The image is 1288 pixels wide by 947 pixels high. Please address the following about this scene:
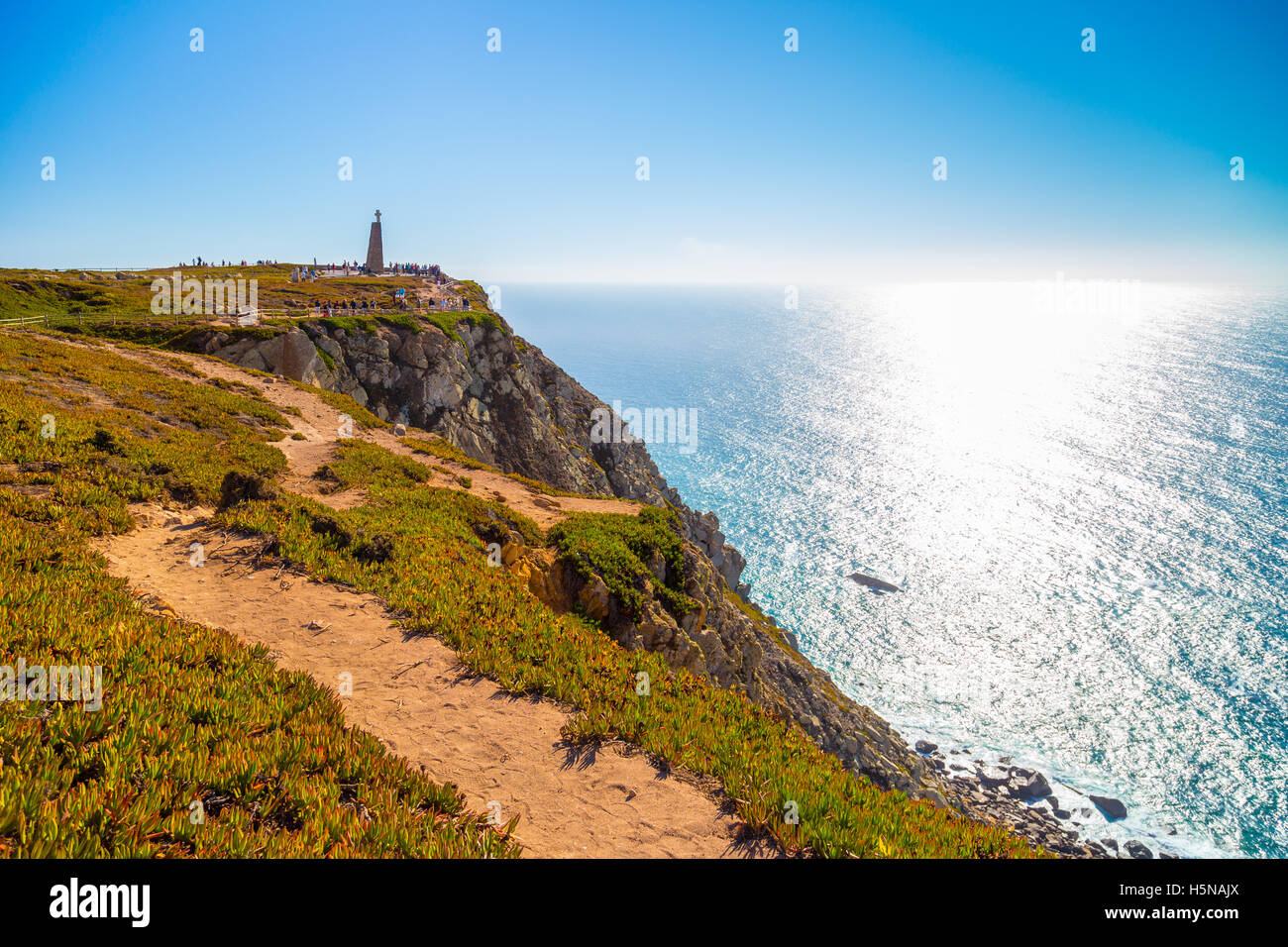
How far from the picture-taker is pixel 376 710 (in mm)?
8680

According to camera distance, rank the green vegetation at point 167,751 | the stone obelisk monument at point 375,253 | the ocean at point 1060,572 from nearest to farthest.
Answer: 1. the green vegetation at point 167,751
2. the ocean at point 1060,572
3. the stone obelisk monument at point 375,253

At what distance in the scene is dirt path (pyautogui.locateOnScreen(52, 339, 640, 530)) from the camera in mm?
21750

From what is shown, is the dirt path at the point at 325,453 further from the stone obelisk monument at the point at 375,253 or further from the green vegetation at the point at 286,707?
the stone obelisk monument at the point at 375,253

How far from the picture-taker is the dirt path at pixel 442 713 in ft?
22.7

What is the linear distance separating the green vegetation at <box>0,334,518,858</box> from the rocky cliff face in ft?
25.6

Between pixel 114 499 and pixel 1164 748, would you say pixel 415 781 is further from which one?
pixel 1164 748

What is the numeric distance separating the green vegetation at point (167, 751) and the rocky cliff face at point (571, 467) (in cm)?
780

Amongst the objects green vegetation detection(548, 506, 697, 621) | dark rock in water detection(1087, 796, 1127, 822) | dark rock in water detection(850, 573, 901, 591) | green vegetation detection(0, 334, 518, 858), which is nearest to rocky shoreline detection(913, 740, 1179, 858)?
dark rock in water detection(1087, 796, 1127, 822)

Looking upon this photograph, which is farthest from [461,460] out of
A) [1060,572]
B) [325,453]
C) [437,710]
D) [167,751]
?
[1060,572]

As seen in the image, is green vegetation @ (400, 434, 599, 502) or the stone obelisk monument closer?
green vegetation @ (400, 434, 599, 502)

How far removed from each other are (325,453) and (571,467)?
26.3 meters

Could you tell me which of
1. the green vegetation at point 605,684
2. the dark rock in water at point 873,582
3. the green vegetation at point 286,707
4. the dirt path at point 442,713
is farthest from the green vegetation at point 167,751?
the dark rock in water at point 873,582

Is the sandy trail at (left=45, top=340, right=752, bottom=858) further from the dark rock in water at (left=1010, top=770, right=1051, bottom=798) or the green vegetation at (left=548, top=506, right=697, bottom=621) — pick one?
the dark rock in water at (left=1010, top=770, right=1051, bottom=798)
